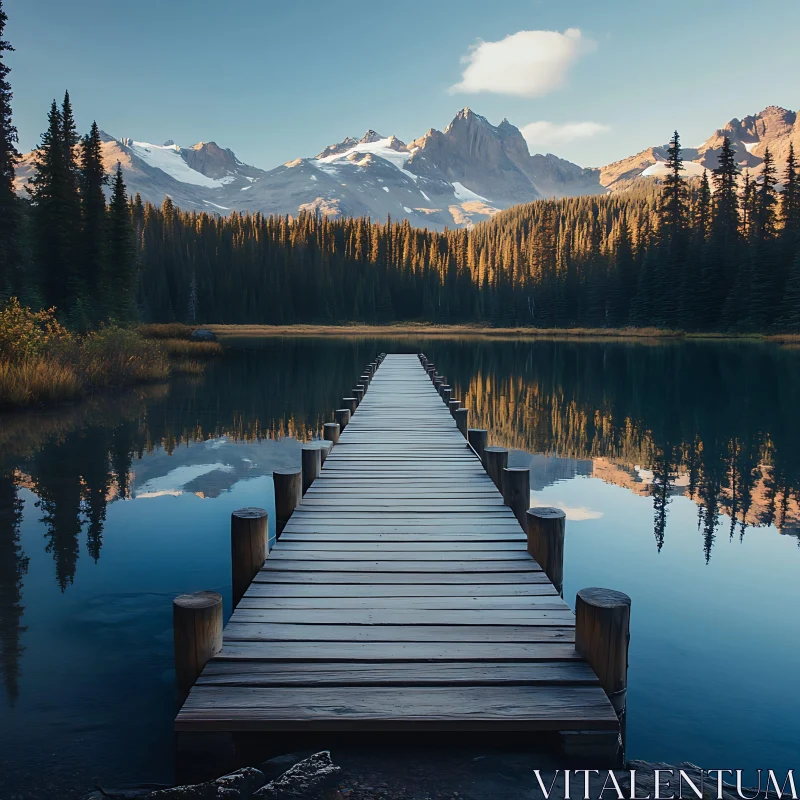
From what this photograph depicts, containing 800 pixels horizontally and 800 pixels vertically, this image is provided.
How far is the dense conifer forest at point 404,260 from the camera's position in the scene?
3884 cm

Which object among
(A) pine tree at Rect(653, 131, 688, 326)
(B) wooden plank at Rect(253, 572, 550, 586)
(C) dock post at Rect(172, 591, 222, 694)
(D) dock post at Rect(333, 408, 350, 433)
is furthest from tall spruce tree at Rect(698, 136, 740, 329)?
(C) dock post at Rect(172, 591, 222, 694)

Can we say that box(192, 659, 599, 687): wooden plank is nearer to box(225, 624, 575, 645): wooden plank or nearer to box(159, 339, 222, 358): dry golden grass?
box(225, 624, 575, 645): wooden plank

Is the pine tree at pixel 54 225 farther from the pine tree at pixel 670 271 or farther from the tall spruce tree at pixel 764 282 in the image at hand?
the tall spruce tree at pixel 764 282

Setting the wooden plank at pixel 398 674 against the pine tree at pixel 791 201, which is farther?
the pine tree at pixel 791 201

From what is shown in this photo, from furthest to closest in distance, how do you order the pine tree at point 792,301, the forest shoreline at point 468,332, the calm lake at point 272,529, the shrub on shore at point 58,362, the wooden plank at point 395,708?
the forest shoreline at point 468,332 → the pine tree at point 792,301 → the shrub on shore at point 58,362 → the calm lake at point 272,529 → the wooden plank at point 395,708

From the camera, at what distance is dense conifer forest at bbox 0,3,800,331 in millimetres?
38844

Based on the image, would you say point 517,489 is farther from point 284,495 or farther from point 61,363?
point 61,363

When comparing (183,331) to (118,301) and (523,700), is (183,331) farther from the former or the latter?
(523,700)

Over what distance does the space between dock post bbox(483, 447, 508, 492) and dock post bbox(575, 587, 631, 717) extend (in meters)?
4.09

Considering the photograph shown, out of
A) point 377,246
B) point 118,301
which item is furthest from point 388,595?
point 377,246

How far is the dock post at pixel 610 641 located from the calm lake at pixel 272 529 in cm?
114

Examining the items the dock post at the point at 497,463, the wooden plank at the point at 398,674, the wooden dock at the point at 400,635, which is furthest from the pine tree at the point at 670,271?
the wooden plank at the point at 398,674

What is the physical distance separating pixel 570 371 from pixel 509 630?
2941 centimetres

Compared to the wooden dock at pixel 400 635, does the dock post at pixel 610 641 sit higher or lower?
higher
